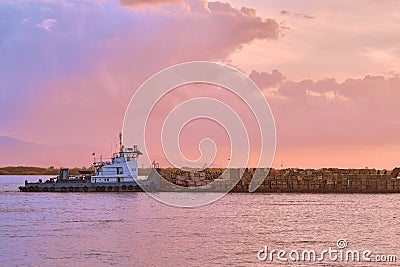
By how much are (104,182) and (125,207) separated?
86.3 ft

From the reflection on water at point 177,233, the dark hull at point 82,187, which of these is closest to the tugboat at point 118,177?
the dark hull at point 82,187

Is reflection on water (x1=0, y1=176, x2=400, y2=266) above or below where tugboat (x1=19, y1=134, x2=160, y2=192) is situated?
below

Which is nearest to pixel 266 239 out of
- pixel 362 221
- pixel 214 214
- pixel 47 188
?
pixel 362 221

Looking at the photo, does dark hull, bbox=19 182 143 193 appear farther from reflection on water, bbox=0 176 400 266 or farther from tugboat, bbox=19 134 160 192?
reflection on water, bbox=0 176 400 266

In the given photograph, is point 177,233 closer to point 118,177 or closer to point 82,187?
point 118,177

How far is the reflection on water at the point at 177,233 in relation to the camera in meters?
41.7

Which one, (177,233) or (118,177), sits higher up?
(118,177)

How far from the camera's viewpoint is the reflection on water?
137ft

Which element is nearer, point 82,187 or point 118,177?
point 118,177

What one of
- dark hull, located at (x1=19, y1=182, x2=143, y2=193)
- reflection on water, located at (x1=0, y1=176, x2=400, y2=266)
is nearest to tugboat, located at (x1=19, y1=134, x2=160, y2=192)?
dark hull, located at (x1=19, y1=182, x2=143, y2=193)

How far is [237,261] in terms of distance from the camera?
3950 centimetres

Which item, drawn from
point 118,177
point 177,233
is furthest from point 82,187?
point 177,233

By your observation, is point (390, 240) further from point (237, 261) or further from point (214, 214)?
A: point (214, 214)

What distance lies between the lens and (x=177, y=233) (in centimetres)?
5453
